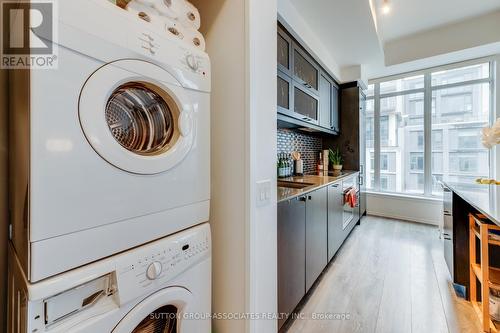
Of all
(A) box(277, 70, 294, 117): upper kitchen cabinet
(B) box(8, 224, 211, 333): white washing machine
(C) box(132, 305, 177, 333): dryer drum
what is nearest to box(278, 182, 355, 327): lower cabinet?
(B) box(8, 224, 211, 333): white washing machine

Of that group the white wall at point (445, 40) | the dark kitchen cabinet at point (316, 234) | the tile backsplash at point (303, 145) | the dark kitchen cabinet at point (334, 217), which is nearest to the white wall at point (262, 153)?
the dark kitchen cabinet at point (316, 234)

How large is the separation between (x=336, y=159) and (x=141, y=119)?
3.37 m

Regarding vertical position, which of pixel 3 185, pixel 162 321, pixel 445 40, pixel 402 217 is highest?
pixel 445 40

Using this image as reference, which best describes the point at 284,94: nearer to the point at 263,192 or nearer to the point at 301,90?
the point at 301,90

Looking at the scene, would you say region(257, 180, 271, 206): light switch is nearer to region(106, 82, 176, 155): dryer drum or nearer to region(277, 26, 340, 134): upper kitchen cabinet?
region(106, 82, 176, 155): dryer drum

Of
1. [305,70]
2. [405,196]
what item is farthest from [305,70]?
[405,196]

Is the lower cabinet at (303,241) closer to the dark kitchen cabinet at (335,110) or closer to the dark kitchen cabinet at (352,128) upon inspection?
the dark kitchen cabinet at (335,110)

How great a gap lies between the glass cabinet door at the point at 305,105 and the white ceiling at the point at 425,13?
59.2 inches

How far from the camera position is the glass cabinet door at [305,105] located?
230 cm

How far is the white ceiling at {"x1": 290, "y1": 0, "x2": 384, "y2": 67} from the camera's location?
2287 mm

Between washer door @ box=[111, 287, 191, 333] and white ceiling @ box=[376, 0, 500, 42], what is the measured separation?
145 inches

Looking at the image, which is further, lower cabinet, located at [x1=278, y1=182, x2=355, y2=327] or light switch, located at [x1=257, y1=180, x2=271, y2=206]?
lower cabinet, located at [x1=278, y1=182, x2=355, y2=327]

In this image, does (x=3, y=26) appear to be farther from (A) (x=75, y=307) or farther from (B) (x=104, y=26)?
(A) (x=75, y=307)

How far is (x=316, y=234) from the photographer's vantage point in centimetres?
190
